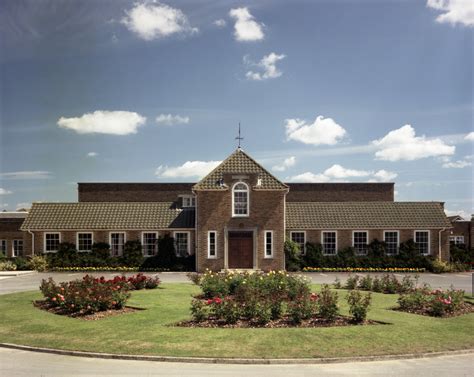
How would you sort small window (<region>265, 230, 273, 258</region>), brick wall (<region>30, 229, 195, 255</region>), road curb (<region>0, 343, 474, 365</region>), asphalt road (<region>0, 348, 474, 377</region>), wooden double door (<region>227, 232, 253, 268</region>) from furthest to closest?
1. brick wall (<region>30, 229, 195, 255</region>)
2. small window (<region>265, 230, 273, 258</region>)
3. wooden double door (<region>227, 232, 253, 268</region>)
4. road curb (<region>0, 343, 474, 365</region>)
5. asphalt road (<region>0, 348, 474, 377</region>)

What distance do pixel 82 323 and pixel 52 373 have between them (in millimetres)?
4986

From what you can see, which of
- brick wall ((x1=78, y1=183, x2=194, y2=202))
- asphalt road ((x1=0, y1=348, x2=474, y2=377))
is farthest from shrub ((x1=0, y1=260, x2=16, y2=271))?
asphalt road ((x1=0, y1=348, x2=474, y2=377))

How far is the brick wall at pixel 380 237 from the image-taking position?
37.3 metres

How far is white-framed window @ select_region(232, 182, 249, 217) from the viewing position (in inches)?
1355

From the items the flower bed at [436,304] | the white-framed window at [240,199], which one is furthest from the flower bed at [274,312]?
the white-framed window at [240,199]

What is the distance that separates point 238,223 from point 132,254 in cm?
871

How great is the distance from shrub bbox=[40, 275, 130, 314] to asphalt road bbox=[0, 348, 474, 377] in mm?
5019

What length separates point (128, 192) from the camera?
53.2 meters

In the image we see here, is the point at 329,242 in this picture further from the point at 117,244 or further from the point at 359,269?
the point at 117,244

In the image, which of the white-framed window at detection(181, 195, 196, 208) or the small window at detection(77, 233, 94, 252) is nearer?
the small window at detection(77, 233, 94, 252)

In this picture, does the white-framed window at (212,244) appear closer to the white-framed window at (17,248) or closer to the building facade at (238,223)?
the building facade at (238,223)

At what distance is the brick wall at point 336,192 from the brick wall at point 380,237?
1613 cm

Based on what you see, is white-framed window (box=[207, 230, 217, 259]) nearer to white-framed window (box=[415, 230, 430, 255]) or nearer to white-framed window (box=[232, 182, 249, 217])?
white-framed window (box=[232, 182, 249, 217])

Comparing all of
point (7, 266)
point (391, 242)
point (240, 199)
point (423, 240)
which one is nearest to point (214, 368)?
point (240, 199)
